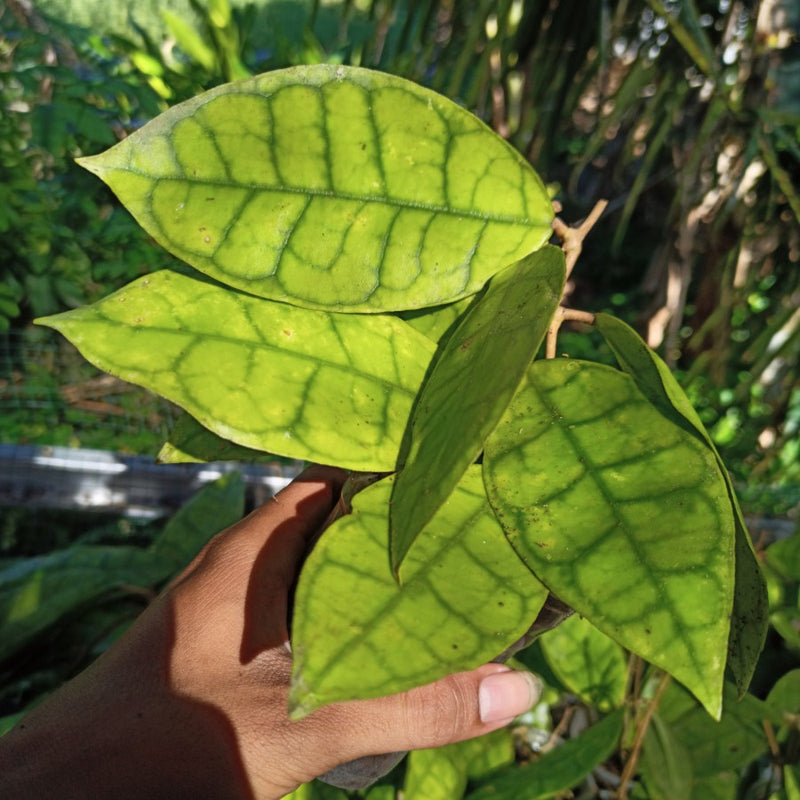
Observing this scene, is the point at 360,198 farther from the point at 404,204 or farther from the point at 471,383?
the point at 471,383

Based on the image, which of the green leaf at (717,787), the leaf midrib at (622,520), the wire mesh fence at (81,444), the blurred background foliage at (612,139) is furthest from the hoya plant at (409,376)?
the wire mesh fence at (81,444)

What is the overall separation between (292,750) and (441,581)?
276 mm

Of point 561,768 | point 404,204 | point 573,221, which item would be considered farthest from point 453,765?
point 573,221

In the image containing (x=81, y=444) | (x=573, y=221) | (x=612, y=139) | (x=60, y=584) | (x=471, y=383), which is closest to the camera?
(x=471, y=383)

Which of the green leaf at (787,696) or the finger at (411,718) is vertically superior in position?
the finger at (411,718)

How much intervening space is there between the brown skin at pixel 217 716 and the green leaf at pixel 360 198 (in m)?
0.28

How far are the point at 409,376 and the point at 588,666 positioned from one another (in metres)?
0.47

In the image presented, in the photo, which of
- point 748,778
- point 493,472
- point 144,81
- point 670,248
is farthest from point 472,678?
point 144,81

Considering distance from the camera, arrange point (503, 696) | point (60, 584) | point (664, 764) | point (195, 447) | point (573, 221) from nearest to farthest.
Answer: point (195, 447)
point (503, 696)
point (664, 764)
point (60, 584)
point (573, 221)

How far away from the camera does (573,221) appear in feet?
5.73

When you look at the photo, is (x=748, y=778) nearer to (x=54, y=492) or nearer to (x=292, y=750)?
(x=292, y=750)

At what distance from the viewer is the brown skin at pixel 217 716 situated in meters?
0.56

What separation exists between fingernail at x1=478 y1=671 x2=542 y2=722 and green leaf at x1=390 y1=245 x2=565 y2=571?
30cm

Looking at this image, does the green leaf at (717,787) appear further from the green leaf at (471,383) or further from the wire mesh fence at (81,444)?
the wire mesh fence at (81,444)
